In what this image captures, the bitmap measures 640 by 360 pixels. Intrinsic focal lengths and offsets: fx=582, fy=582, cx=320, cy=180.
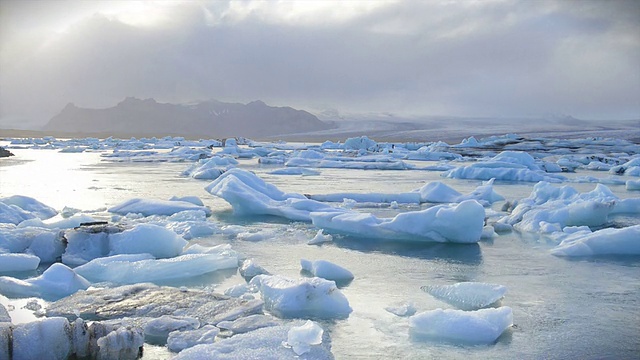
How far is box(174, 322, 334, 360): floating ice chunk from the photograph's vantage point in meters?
3.06

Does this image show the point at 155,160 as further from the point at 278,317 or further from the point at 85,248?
the point at 278,317

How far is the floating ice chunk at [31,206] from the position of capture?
324 inches

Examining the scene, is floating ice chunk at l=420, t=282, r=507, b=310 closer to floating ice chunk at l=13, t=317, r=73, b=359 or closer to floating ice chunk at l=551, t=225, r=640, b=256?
floating ice chunk at l=551, t=225, r=640, b=256

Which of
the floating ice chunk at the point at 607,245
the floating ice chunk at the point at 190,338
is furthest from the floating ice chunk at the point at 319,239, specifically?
the floating ice chunk at the point at 190,338

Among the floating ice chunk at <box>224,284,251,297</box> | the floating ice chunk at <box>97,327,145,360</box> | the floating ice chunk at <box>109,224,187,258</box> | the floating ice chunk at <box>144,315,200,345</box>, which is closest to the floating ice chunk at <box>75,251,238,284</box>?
the floating ice chunk at <box>109,224,187,258</box>

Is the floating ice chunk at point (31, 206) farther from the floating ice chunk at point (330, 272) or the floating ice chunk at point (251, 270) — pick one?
the floating ice chunk at point (330, 272)

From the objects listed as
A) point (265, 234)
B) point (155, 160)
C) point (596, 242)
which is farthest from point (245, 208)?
point (155, 160)

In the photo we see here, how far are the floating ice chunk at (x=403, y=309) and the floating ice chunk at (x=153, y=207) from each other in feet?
17.0

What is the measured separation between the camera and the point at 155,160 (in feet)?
85.0

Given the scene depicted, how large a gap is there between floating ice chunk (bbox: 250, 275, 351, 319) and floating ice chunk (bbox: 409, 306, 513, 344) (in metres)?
0.57

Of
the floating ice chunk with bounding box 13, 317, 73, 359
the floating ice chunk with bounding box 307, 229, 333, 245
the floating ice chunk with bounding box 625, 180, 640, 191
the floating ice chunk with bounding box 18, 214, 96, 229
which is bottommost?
the floating ice chunk with bounding box 625, 180, 640, 191

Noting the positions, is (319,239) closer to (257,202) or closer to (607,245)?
(257,202)

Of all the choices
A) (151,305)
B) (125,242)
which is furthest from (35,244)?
(151,305)

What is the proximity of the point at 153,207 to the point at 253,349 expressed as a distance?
5.89 m
